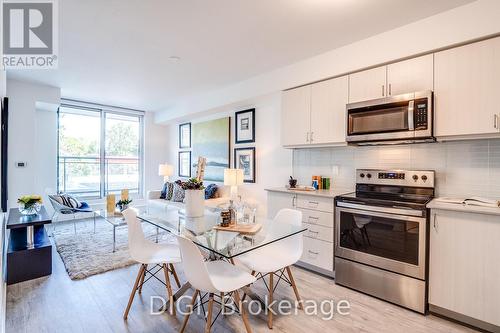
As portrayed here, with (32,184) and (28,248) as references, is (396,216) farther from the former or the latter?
(32,184)

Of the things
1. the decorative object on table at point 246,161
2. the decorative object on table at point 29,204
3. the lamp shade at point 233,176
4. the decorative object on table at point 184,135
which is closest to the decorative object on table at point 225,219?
the lamp shade at point 233,176

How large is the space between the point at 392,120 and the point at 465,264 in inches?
52.7

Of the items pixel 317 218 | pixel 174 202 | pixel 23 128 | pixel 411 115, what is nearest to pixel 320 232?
A: pixel 317 218

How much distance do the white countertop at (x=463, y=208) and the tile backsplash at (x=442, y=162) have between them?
0.43 m

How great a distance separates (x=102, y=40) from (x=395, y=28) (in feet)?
9.76

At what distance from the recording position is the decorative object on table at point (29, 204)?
319 cm

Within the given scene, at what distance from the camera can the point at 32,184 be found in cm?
450

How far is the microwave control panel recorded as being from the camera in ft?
7.49

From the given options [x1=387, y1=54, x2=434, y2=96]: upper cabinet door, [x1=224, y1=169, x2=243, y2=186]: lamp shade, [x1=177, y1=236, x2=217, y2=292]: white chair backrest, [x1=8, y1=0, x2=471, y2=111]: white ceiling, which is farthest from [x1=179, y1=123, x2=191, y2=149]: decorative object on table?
[x1=177, y1=236, x2=217, y2=292]: white chair backrest

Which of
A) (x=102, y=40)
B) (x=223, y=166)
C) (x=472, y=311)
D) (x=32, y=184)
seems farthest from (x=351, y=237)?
(x=32, y=184)

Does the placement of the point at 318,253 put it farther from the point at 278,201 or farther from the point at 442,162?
the point at 442,162

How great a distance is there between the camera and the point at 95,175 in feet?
19.7

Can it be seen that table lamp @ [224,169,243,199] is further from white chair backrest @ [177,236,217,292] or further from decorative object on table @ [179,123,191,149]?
decorative object on table @ [179,123,191,149]

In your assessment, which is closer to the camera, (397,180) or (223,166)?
(397,180)
